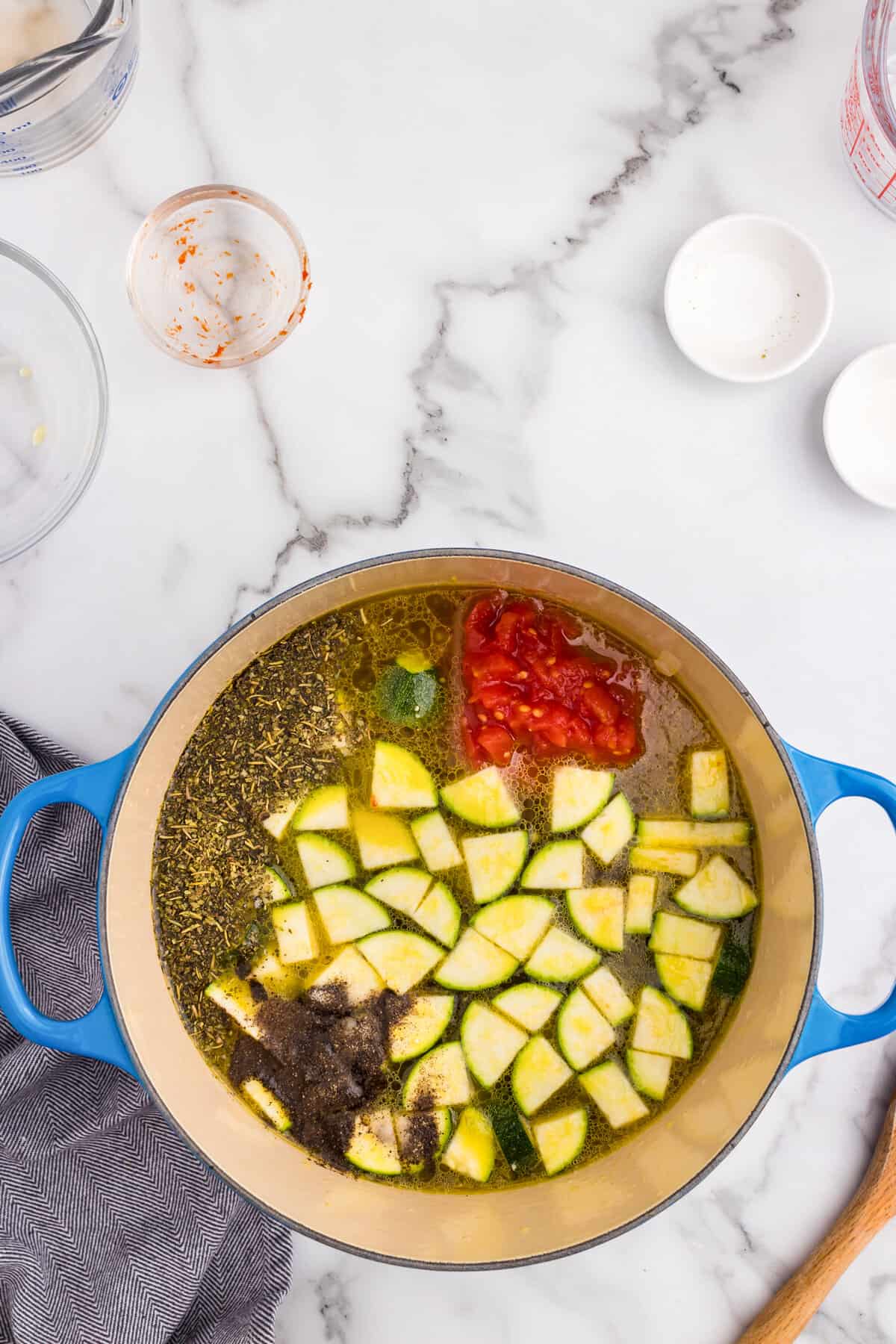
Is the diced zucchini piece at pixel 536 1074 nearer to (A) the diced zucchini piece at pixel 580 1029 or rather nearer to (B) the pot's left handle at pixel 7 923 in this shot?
(A) the diced zucchini piece at pixel 580 1029

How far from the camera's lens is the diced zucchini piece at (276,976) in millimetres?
1803

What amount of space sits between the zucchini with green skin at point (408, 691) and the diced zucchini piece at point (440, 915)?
11.1 inches

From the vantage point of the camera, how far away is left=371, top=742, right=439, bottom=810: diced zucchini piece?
5.93 ft

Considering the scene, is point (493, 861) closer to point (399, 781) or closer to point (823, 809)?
point (399, 781)

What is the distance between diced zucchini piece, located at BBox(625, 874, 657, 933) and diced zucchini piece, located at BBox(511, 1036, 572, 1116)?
239 millimetres

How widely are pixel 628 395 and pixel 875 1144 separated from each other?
4.26 feet

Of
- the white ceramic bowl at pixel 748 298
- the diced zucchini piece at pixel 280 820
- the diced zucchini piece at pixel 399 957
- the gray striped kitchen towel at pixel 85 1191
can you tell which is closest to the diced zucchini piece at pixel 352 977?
the diced zucchini piece at pixel 399 957

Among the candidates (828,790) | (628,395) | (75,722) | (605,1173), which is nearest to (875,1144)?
(605,1173)

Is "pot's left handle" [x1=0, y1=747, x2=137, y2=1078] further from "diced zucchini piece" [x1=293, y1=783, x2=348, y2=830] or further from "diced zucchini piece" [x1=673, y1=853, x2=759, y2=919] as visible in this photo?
"diced zucchini piece" [x1=673, y1=853, x2=759, y2=919]

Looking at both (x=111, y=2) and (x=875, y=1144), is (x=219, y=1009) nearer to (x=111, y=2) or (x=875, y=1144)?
(x=875, y=1144)

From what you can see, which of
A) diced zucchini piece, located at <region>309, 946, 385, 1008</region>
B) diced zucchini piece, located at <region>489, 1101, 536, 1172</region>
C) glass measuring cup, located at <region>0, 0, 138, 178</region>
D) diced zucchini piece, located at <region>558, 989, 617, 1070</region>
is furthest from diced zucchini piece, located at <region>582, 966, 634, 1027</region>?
glass measuring cup, located at <region>0, 0, 138, 178</region>

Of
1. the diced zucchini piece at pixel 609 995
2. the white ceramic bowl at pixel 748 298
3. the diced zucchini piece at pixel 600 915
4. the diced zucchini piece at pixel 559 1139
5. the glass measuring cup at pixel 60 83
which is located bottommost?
the diced zucchini piece at pixel 559 1139

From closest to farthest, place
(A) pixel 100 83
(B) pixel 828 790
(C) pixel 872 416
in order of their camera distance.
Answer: (B) pixel 828 790
(A) pixel 100 83
(C) pixel 872 416

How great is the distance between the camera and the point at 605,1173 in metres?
1.79
